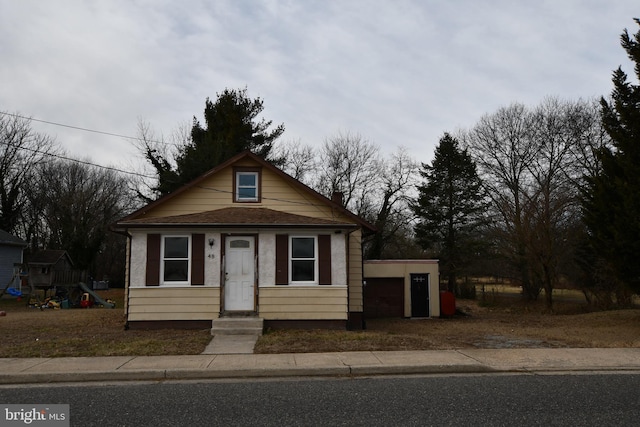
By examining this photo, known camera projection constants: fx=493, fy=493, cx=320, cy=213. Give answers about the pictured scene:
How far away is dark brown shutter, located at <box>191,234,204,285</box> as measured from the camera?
14188mm

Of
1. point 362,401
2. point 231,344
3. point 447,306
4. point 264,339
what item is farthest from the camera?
point 447,306

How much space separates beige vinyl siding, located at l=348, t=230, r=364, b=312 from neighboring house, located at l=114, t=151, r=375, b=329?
89.3 inches

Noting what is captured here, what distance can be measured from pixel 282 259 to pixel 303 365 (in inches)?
226

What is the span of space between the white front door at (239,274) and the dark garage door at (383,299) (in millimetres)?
8001

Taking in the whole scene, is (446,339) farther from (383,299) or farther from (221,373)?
(383,299)

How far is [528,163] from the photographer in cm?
3494

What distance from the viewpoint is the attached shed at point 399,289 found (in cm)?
2123

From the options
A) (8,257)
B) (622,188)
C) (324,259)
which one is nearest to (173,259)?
(324,259)

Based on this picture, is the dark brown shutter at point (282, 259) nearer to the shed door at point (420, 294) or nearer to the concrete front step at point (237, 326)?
the concrete front step at point (237, 326)

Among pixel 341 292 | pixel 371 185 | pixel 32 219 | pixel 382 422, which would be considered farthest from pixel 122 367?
pixel 32 219

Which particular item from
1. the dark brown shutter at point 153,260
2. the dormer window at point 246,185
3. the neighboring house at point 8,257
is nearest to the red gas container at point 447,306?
the dormer window at point 246,185

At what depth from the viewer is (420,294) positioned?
70.1 ft

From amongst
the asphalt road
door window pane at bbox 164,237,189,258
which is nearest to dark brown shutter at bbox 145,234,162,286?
door window pane at bbox 164,237,189,258

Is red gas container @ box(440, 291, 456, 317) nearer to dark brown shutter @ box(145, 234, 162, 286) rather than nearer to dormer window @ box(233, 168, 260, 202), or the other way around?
dormer window @ box(233, 168, 260, 202)
